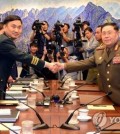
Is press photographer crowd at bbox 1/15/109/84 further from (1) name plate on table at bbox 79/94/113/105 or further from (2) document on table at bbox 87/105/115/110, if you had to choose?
(2) document on table at bbox 87/105/115/110

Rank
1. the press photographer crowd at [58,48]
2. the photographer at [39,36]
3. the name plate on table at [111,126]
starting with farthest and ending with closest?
the photographer at [39,36]
the press photographer crowd at [58,48]
the name plate on table at [111,126]

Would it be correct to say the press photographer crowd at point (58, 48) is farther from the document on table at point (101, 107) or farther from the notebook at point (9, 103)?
the document on table at point (101, 107)

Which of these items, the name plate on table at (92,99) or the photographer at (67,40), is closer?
the name plate on table at (92,99)

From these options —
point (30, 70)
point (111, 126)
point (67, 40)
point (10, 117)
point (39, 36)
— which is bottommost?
point (111, 126)

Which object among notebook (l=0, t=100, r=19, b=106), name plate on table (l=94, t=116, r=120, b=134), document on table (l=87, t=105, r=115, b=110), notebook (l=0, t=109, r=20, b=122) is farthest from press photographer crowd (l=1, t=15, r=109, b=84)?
name plate on table (l=94, t=116, r=120, b=134)

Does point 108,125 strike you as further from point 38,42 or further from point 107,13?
point 107,13

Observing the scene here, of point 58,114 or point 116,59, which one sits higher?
point 116,59

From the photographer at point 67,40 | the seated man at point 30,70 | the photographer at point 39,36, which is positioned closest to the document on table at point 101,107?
the seated man at point 30,70

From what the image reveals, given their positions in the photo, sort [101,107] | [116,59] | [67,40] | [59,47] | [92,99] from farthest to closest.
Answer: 1. [67,40]
2. [59,47]
3. [116,59]
4. [92,99]
5. [101,107]

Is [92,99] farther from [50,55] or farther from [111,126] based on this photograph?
[50,55]

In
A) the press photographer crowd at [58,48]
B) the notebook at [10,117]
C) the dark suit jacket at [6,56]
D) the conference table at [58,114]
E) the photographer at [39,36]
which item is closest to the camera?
the conference table at [58,114]

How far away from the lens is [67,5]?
25.3 ft

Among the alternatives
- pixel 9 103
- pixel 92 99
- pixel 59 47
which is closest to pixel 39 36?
pixel 59 47

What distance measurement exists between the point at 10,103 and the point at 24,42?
16.2ft
